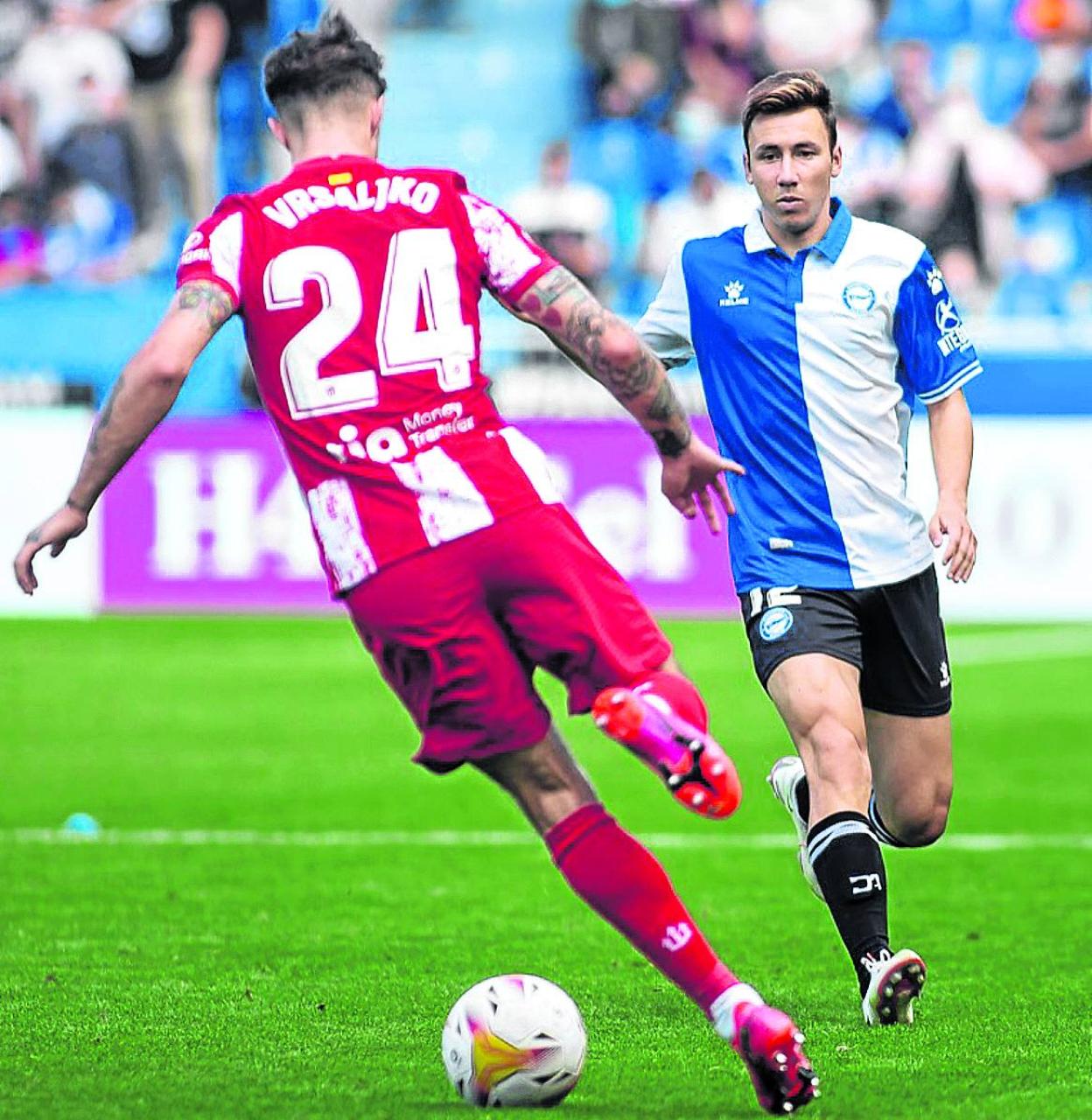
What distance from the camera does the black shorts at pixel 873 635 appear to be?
5828mm

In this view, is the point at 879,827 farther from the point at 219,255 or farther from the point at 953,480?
the point at 219,255

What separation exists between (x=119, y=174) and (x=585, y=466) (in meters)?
6.13

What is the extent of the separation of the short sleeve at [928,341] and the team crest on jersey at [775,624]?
26.3 inches

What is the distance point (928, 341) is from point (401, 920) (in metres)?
2.65

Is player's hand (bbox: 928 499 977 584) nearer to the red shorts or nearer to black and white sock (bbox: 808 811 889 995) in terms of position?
black and white sock (bbox: 808 811 889 995)

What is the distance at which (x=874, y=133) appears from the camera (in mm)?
20062

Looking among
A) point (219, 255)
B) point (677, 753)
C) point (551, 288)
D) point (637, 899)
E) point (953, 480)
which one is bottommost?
point (637, 899)

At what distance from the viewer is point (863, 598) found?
234 inches

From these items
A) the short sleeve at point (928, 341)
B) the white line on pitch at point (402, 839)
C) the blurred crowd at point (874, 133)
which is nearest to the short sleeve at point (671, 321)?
the short sleeve at point (928, 341)

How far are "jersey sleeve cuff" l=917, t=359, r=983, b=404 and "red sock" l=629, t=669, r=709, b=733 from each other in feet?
5.68

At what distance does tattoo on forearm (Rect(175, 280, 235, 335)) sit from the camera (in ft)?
14.6

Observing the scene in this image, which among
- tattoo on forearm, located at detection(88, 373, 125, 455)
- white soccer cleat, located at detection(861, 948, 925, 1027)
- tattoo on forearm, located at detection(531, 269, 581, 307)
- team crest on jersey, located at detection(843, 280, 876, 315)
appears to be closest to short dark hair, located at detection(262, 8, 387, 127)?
tattoo on forearm, located at detection(531, 269, 581, 307)

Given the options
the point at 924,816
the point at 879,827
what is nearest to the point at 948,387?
the point at 924,816

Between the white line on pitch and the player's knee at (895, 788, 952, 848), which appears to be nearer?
the player's knee at (895, 788, 952, 848)
